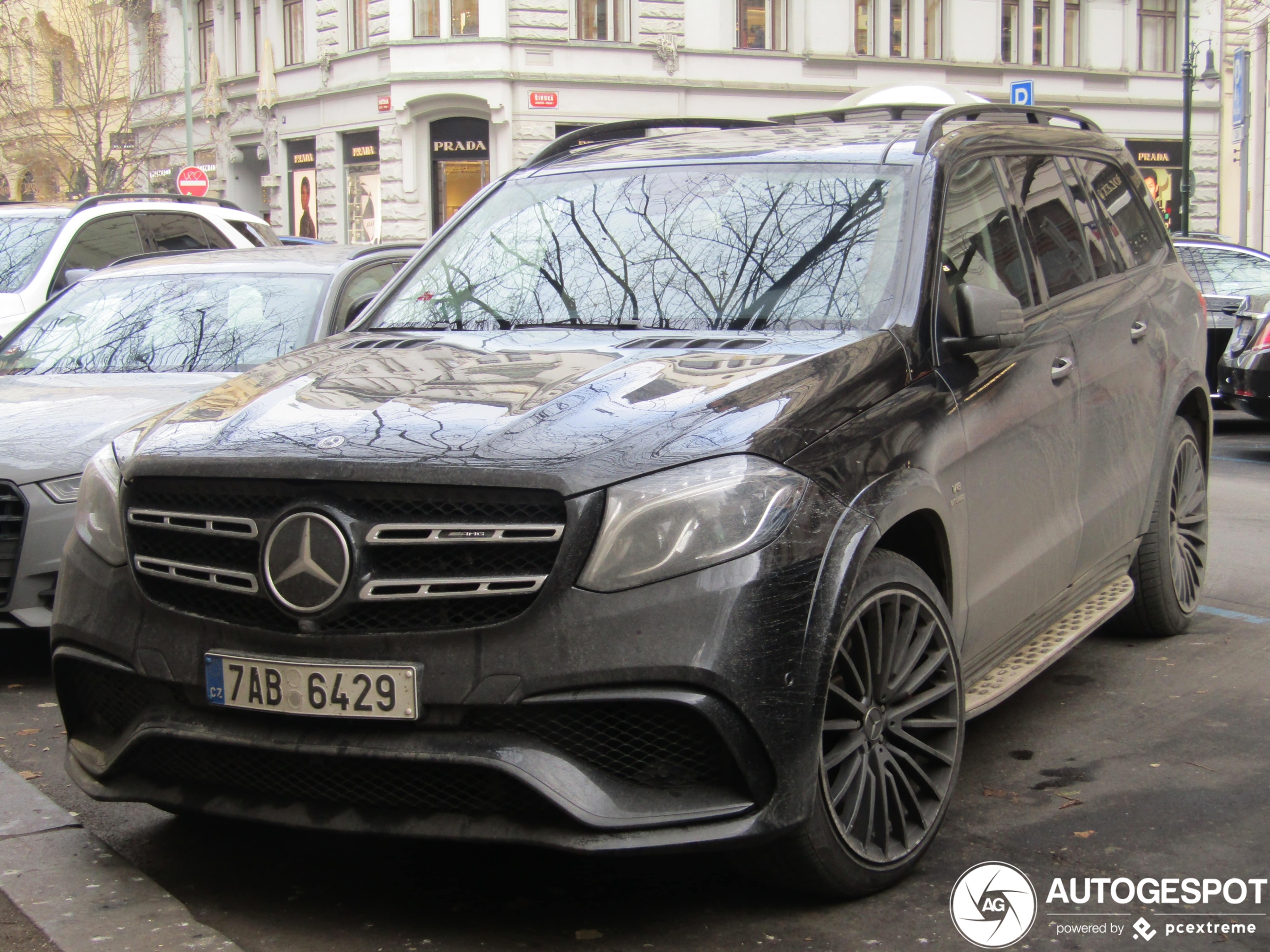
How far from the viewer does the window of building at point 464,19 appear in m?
32.1

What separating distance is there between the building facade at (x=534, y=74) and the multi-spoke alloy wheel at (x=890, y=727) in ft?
92.9

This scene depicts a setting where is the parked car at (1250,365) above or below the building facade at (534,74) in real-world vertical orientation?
below

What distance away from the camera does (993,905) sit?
3502mm

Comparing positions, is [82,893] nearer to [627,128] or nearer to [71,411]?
[71,411]

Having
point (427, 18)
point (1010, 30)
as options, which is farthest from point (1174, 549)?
point (1010, 30)

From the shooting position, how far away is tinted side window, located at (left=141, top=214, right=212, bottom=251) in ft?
40.7

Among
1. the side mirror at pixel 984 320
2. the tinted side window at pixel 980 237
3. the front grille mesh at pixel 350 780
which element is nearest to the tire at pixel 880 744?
the front grille mesh at pixel 350 780

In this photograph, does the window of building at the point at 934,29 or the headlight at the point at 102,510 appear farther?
the window of building at the point at 934,29

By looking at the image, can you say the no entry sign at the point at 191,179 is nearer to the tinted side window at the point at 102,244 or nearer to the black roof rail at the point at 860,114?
the tinted side window at the point at 102,244

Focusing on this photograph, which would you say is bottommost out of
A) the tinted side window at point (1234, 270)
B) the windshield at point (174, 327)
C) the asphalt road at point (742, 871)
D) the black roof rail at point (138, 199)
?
the asphalt road at point (742, 871)

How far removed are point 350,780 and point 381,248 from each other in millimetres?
4809

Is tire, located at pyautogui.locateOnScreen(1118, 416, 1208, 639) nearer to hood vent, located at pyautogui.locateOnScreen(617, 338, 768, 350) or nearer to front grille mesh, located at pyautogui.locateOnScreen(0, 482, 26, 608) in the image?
hood vent, located at pyautogui.locateOnScreen(617, 338, 768, 350)

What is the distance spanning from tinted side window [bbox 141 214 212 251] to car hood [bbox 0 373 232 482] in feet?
19.5

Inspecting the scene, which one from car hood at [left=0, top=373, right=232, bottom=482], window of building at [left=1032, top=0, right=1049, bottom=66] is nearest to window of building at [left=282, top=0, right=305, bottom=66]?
window of building at [left=1032, top=0, right=1049, bottom=66]
